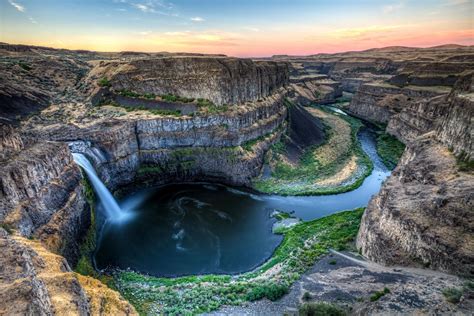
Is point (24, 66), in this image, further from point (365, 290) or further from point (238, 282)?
point (365, 290)

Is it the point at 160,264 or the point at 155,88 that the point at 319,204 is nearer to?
the point at 160,264

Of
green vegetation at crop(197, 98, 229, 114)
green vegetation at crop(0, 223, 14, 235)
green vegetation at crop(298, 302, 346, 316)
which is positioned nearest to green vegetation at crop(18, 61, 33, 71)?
green vegetation at crop(197, 98, 229, 114)

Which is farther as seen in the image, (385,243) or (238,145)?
(238,145)

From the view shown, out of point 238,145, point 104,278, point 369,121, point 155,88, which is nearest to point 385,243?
point 104,278

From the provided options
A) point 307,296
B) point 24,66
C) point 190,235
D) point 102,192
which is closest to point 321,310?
point 307,296

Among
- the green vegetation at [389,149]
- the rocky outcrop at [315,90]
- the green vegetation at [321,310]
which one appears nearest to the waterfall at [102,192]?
the green vegetation at [321,310]

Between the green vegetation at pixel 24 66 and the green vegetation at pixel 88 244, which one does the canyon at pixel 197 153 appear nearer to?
the green vegetation at pixel 88 244
